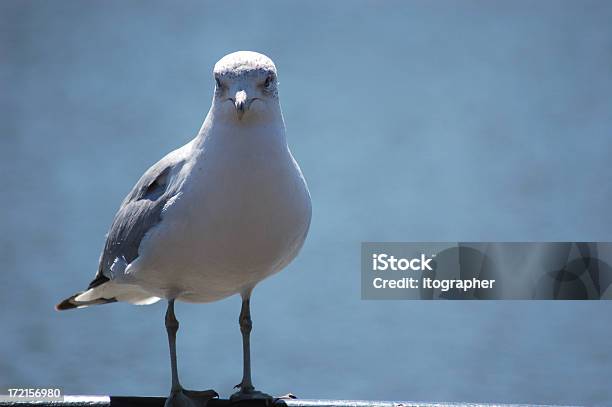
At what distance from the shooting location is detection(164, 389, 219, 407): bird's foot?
7.70ft

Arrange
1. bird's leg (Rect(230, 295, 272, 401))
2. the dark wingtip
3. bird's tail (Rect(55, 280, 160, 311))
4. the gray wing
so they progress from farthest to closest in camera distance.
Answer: the dark wingtip → bird's tail (Rect(55, 280, 160, 311)) → bird's leg (Rect(230, 295, 272, 401)) → the gray wing

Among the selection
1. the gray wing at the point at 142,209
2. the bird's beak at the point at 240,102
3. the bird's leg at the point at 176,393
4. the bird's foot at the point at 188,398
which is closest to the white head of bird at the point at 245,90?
the bird's beak at the point at 240,102

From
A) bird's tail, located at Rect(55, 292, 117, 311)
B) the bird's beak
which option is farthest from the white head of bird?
bird's tail, located at Rect(55, 292, 117, 311)

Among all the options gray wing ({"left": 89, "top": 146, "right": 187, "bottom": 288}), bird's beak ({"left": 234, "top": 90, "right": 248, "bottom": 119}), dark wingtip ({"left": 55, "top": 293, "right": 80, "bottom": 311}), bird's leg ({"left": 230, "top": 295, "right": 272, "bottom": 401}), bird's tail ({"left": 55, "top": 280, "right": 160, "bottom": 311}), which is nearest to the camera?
bird's beak ({"left": 234, "top": 90, "right": 248, "bottom": 119})

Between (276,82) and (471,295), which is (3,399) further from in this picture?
(471,295)

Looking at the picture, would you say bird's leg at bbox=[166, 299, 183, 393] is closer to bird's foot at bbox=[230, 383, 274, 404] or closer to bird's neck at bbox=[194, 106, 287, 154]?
bird's foot at bbox=[230, 383, 274, 404]

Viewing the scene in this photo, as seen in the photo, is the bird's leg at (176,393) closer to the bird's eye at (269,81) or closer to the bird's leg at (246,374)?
the bird's leg at (246,374)

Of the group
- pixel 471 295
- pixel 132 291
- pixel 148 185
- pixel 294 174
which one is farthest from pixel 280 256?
pixel 471 295

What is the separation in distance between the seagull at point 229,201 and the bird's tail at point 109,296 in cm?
32

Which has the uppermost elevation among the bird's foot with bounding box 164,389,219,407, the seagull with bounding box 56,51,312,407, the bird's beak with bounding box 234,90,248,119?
the bird's beak with bounding box 234,90,248,119

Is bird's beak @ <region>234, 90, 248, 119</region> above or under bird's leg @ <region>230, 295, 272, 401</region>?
above

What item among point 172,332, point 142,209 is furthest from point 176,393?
point 142,209

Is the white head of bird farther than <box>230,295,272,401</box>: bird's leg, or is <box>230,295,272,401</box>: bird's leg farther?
<box>230,295,272,401</box>: bird's leg

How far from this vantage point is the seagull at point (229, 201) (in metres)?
2.13
